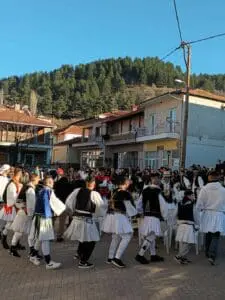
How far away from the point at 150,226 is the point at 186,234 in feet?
2.44

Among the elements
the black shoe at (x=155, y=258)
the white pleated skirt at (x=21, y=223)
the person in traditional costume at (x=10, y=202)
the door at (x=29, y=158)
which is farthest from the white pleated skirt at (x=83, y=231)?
the door at (x=29, y=158)

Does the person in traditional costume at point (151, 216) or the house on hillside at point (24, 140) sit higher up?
the house on hillside at point (24, 140)

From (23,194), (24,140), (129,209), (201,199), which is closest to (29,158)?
(24,140)

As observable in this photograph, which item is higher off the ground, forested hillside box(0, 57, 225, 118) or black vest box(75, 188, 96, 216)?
forested hillside box(0, 57, 225, 118)

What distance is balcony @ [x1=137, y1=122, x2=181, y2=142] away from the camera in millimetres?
33422

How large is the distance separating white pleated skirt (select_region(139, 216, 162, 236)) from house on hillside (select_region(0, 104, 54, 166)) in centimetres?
4569

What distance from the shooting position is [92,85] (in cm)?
10062

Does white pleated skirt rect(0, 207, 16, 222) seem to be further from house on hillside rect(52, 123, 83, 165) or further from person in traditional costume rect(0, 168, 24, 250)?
house on hillside rect(52, 123, 83, 165)

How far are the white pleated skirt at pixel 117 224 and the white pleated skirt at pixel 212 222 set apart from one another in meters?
1.63

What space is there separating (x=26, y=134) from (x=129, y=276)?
49.2 m

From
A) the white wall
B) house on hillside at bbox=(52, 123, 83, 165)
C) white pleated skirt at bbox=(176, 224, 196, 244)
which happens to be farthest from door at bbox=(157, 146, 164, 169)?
white pleated skirt at bbox=(176, 224, 196, 244)

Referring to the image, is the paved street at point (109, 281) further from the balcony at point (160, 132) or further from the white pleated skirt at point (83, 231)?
the balcony at point (160, 132)

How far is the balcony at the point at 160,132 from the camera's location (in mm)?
33422

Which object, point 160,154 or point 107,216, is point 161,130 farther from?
point 107,216
